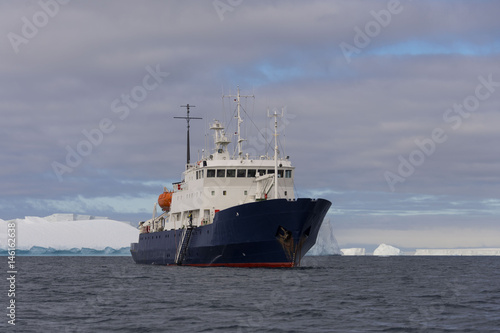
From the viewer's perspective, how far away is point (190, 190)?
54469mm

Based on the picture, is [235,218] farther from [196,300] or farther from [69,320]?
[69,320]

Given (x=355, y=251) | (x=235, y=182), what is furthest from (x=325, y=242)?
(x=235, y=182)

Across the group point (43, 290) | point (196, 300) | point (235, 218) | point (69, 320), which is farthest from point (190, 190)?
point (69, 320)

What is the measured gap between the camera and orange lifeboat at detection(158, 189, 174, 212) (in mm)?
63847

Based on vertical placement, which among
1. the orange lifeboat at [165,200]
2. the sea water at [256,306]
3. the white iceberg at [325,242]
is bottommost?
the sea water at [256,306]

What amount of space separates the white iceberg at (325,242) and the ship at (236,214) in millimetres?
Answer: 75326

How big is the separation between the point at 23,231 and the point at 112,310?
366 ft

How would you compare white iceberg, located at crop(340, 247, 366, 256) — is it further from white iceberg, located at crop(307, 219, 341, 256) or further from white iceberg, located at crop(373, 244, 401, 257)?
white iceberg, located at crop(307, 219, 341, 256)

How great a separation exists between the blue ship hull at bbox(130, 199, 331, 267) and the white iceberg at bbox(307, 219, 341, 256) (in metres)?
88.6

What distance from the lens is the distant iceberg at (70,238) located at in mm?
126188

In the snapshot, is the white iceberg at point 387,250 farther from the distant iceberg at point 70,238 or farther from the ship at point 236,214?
the ship at point 236,214

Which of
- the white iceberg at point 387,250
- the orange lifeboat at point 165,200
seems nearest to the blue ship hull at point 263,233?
the orange lifeboat at point 165,200

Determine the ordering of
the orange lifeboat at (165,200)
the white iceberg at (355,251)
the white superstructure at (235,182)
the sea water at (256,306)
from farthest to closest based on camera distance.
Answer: the white iceberg at (355,251) → the orange lifeboat at (165,200) → the white superstructure at (235,182) → the sea water at (256,306)

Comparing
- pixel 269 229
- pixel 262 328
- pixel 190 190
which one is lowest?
pixel 262 328
